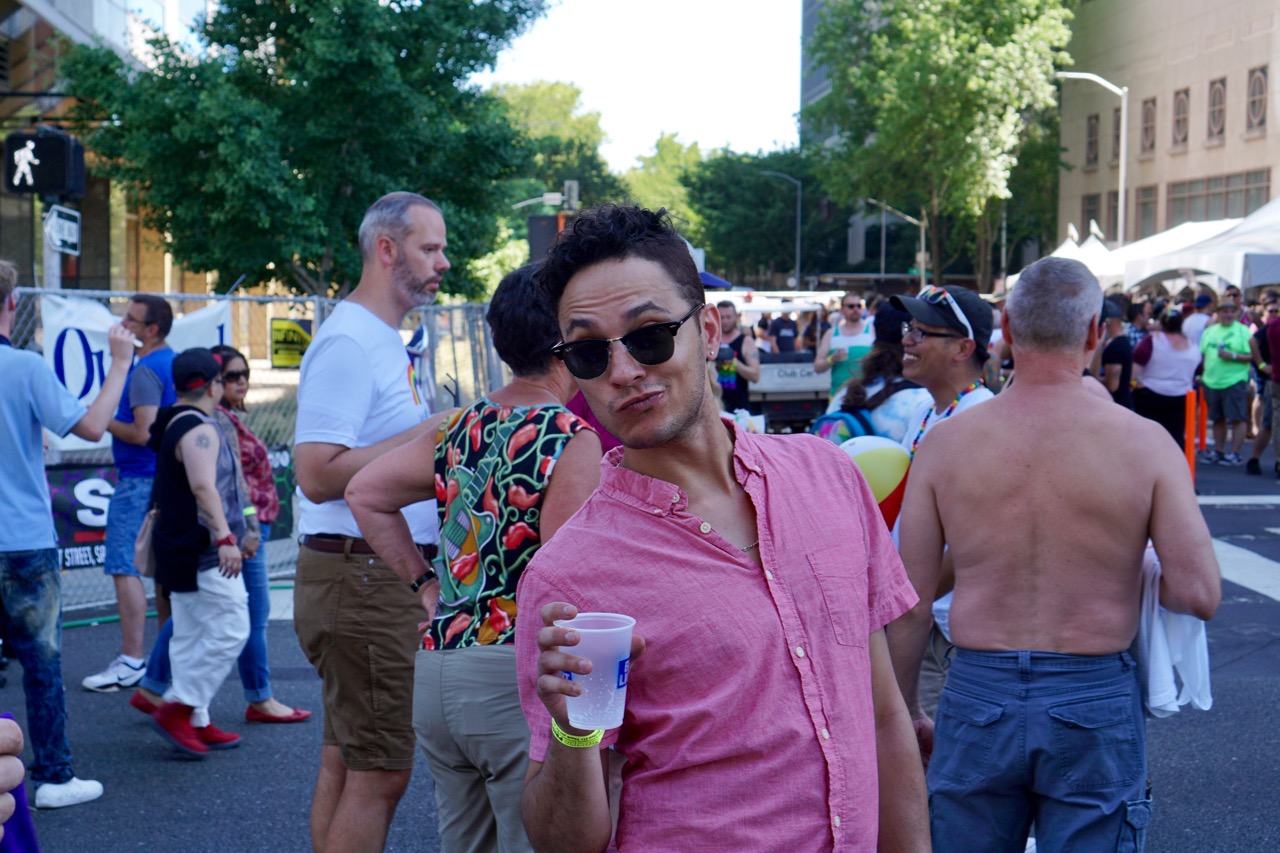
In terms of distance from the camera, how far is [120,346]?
5691mm

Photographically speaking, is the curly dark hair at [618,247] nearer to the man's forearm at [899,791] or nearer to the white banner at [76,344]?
the man's forearm at [899,791]

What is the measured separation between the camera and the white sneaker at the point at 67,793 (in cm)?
550

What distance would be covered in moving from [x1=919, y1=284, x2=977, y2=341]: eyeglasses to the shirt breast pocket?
6.92 feet

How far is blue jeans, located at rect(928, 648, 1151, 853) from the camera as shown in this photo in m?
3.13

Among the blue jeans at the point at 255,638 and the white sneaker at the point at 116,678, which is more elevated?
the blue jeans at the point at 255,638

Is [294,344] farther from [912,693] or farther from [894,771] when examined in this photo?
[894,771]

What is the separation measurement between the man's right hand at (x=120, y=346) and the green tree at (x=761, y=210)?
247 ft

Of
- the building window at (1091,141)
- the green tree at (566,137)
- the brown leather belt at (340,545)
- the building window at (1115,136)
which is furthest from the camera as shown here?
the green tree at (566,137)

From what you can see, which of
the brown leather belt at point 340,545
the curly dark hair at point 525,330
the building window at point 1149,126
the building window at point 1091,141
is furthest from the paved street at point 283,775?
the building window at point 1091,141

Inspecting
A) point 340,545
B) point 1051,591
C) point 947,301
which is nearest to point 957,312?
point 947,301

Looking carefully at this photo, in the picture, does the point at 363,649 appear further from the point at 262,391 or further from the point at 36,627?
the point at 262,391

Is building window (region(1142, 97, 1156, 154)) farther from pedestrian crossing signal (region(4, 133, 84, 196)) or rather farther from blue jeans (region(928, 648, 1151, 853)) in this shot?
blue jeans (region(928, 648, 1151, 853))

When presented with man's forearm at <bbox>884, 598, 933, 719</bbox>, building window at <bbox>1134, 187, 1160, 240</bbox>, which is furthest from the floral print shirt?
building window at <bbox>1134, 187, 1160, 240</bbox>

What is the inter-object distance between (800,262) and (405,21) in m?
61.7
